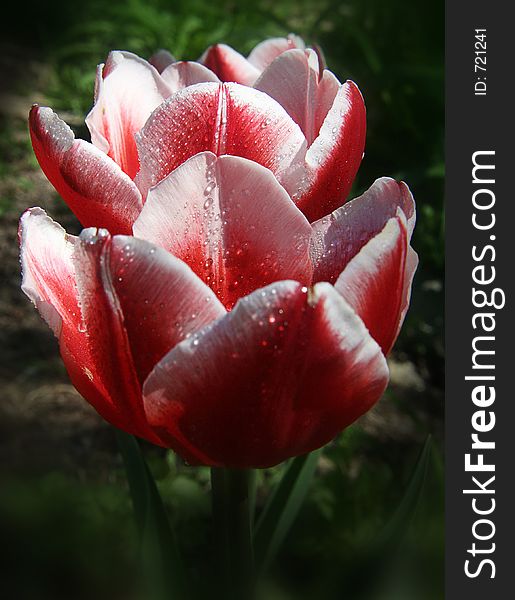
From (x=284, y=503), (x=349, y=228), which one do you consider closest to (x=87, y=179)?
(x=349, y=228)

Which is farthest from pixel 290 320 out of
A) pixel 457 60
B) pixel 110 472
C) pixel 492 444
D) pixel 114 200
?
pixel 110 472

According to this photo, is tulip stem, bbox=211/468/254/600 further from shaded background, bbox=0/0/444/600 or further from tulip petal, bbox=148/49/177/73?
tulip petal, bbox=148/49/177/73

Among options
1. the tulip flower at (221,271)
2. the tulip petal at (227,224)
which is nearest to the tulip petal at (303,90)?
the tulip flower at (221,271)

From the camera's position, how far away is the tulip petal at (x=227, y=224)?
0.49 metres

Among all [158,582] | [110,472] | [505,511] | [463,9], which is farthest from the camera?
[110,472]

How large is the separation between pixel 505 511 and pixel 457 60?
465 millimetres

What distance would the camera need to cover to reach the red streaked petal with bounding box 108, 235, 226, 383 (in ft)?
1.47

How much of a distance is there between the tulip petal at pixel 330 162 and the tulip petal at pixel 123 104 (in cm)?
12

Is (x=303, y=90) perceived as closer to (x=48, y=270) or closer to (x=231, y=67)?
(x=231, y=67)

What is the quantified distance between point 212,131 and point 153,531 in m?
→ 0.31

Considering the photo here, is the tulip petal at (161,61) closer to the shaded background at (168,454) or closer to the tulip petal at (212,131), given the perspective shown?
the tulip petal at (212,131)

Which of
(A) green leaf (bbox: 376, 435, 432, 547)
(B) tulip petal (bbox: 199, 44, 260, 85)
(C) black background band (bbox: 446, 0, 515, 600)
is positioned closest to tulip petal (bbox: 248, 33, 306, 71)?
(B) tulip petal (bbox: 199, 44, 260, 85)

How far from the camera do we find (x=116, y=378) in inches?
19.1

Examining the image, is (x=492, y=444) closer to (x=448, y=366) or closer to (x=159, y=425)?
(x=448, y=366)
